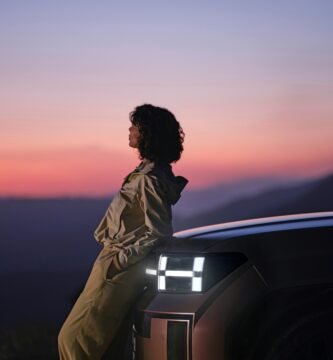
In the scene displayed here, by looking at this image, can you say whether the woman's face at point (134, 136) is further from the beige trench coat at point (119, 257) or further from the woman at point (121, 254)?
the beige trench coat at point (119, 257)

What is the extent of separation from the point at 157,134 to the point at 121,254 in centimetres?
79

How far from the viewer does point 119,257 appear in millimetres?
5246

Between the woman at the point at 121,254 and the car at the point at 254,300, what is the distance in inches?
21.8

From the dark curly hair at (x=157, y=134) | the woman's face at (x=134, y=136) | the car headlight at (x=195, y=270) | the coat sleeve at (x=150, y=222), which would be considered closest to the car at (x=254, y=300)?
the car headlight at (x=195, y=270)

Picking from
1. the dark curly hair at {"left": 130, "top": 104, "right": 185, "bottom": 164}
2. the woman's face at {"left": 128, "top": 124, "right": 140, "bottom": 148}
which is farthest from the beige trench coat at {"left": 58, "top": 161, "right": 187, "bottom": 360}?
the woman's face at {"left": 128, "top": 124, "right": 140, "bottom": 148}

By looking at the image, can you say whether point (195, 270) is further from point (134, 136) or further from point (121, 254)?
point (134, 136)

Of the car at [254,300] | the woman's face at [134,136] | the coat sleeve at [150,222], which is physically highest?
the woman's face at [134,136]

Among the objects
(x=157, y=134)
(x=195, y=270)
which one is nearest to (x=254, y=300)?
(x=195, y=270)

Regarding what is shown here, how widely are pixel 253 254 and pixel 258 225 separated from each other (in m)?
0.52

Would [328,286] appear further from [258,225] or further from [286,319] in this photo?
[258,225]

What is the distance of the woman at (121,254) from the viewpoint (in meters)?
5.17

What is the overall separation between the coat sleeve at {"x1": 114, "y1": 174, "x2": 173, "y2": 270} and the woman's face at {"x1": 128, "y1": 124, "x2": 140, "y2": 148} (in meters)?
0.37

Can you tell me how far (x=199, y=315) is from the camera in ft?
14.7

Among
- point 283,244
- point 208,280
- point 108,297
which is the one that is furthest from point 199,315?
point 108,297
